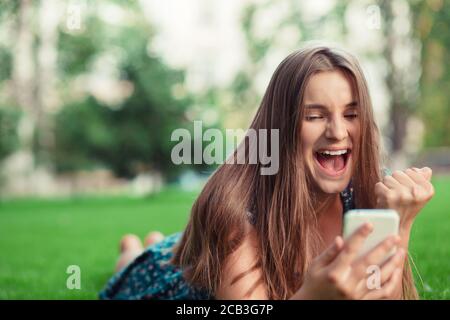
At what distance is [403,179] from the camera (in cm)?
143

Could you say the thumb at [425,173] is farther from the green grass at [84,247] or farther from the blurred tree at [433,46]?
the blurred tree at [433,46]

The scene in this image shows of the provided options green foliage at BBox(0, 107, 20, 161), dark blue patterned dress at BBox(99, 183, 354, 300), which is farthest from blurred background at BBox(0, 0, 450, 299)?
dark blue patterned dress at BBox(99, 183, 354, 300)

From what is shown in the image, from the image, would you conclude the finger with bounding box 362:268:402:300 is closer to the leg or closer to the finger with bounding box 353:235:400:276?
the finger with bounding box 353:235:400:276

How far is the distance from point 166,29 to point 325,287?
1621cm

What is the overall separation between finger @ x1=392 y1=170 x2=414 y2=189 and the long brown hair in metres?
0.25

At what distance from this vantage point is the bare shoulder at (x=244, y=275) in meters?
1.61

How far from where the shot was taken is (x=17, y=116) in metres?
10.8

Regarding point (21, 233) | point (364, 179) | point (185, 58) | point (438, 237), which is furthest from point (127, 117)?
point (364, 179)

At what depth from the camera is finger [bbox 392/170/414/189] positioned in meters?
Answer: 1.41

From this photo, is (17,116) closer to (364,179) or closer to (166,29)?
(166,29)

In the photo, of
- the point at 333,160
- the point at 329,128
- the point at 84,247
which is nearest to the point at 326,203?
the point at 333,160

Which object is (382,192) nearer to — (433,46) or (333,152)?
(333,152)

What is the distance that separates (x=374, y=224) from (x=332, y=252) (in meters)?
0.11

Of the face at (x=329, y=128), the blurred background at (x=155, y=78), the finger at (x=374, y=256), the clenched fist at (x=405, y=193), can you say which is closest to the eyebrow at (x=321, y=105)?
the face at (x=329, y=128)
